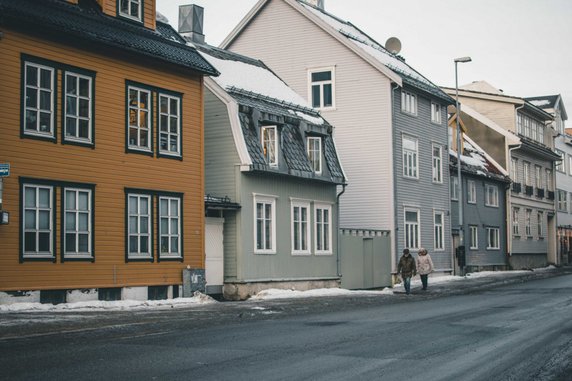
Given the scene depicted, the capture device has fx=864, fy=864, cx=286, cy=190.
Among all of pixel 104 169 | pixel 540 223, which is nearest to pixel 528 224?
pixel 540 223

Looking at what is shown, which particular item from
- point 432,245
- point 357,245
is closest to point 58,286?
point 357,245

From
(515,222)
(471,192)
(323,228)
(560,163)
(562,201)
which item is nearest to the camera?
(323,228)

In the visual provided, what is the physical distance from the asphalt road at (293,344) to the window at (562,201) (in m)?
47.9

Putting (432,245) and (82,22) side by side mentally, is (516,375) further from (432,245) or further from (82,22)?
(432,245)

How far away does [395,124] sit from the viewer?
3750cm

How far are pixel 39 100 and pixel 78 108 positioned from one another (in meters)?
1.29

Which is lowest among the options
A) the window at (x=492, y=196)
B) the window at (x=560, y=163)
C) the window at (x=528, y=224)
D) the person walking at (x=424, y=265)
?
the person walking at (x=424, y=265)

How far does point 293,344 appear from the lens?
43.2 ft

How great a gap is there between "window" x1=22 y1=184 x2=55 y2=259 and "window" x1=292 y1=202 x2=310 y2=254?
10888mm

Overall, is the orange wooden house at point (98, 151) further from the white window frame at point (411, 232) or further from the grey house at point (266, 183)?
the white window frame at point (411, 232)

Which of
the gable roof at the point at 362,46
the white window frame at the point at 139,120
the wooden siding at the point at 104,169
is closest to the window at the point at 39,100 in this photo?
the wooden siding at the point at 104,169

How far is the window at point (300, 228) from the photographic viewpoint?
30016mm

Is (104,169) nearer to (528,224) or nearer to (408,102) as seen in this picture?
(408,102)

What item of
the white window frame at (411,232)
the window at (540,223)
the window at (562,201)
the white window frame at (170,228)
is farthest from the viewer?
the window at (562,201)
